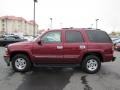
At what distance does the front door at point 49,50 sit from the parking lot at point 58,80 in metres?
0.57

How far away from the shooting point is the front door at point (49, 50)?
10.3 metres

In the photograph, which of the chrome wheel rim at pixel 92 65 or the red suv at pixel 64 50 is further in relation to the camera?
the chrome wheel rim at pixel 92 65

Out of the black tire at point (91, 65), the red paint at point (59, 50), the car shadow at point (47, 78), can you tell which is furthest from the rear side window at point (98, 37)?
the car shadow at point (47, 78)

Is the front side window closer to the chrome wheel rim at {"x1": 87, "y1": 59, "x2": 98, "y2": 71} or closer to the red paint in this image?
the red paint

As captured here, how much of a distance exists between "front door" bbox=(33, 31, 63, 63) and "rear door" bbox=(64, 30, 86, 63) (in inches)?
8.7

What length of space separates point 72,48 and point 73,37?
0.49 meters

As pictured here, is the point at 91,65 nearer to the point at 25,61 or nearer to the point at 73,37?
the point at 73,37

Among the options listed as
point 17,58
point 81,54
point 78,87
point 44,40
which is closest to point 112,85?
point 78,87

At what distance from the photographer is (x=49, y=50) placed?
407 inches

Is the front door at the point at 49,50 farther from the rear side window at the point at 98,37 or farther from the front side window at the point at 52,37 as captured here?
the rear side window at the point at 98,37

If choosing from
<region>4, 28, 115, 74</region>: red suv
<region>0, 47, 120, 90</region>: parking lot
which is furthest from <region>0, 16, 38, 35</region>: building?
<region>0, 47, 120, 90</region>: parking lot

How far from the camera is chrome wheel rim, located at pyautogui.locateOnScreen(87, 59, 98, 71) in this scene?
416 inches

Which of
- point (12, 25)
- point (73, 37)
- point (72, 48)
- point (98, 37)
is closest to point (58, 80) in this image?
point (72, 48)

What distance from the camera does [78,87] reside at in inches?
307
